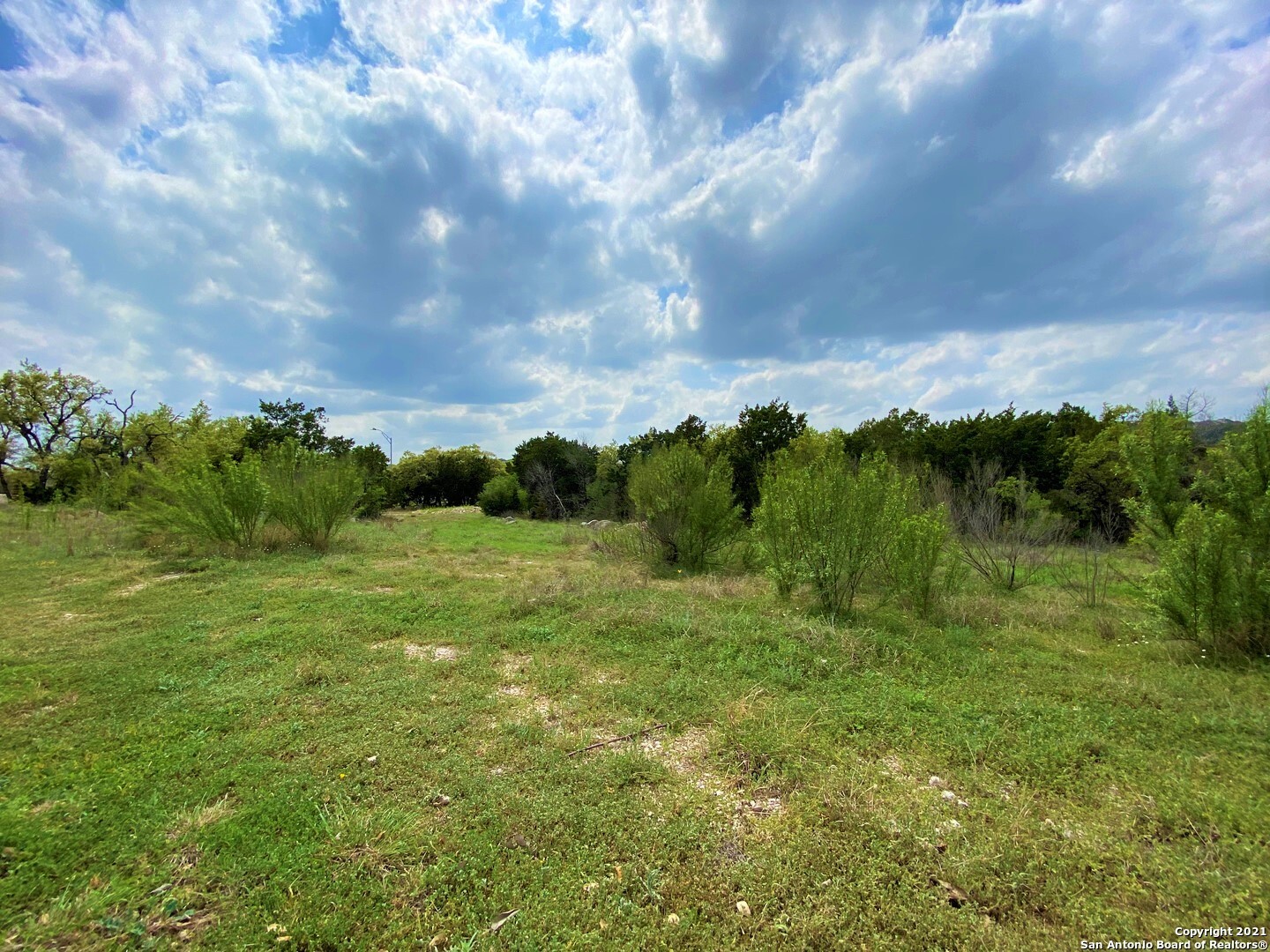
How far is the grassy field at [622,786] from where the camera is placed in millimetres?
2176

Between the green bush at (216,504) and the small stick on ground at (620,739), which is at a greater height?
the green bush at (216,504)

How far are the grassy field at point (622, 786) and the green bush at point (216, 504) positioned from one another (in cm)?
561

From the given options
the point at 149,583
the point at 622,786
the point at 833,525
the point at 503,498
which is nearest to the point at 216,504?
the point at 149,583

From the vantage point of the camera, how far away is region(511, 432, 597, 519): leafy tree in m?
29.5

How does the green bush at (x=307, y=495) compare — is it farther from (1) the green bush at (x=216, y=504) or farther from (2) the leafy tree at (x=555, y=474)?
(2) the leafy tree at (x=555, y=474)

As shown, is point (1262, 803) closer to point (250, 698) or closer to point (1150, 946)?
point (1150, 946)

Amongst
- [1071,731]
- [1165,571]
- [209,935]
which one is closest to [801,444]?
[1165,571]

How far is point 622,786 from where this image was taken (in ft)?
10.2

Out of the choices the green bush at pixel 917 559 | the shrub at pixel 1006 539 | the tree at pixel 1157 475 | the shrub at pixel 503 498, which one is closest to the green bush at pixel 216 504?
the green bush at pixel 917 559

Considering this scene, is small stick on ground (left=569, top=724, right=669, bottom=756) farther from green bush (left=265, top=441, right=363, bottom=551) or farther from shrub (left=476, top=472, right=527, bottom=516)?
shrub (left=476, top=472, right=527, bottom=516)

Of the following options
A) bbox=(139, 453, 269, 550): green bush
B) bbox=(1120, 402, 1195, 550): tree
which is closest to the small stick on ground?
bbox=(1120, 402, 1195, 550): tree

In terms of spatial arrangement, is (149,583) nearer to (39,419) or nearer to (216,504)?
(216,504)

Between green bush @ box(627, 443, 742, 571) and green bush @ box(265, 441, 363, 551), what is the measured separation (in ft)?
28.3

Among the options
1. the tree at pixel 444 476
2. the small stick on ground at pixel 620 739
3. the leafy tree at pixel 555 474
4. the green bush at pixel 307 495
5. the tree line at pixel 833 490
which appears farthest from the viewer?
the tree at pixel 444 476
